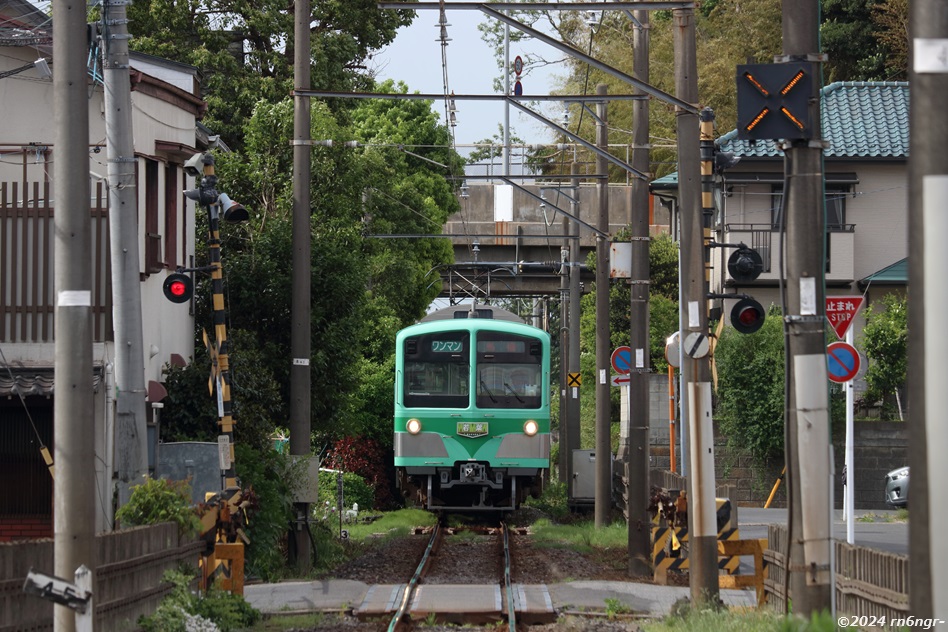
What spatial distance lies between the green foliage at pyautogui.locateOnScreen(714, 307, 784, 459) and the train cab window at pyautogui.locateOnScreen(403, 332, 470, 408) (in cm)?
829

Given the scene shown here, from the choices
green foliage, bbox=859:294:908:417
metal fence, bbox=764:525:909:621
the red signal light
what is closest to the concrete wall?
green foliage, bbox=859:294:908:417

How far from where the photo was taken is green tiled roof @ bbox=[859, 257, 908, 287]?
31.4m

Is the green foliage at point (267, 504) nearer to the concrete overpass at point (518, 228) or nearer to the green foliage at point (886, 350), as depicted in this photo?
the green foliage at point (886, 350)

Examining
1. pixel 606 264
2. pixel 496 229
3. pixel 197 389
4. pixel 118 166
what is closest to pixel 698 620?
pixel 118 166

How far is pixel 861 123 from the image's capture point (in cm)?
3281

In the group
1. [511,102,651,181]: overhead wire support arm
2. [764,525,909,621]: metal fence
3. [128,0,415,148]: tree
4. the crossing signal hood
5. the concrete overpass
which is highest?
[128,0,415,148]: tree

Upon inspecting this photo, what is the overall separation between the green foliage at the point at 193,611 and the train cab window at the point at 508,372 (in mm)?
9857

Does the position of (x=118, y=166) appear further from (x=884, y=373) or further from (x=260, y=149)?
(x=884, y=373)

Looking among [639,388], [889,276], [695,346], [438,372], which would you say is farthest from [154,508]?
[889,276]

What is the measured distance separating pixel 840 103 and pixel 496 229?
13.2m

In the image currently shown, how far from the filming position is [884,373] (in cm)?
2831

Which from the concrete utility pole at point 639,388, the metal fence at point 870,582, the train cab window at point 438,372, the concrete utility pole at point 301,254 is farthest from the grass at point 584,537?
the metal fence at point 870,582

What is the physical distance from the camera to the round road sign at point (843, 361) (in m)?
13.4

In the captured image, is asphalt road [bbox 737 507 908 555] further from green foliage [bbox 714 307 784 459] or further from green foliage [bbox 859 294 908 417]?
green foliage [bbox 859 294 908 417]
